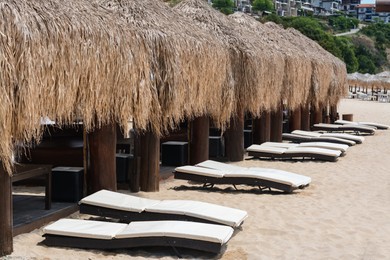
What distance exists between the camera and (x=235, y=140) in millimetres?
11188

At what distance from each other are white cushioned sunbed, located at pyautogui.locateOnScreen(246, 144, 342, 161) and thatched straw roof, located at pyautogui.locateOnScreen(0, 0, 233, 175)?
2.64 meters

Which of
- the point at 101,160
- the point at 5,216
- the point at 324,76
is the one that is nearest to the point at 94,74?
the point at 101,160

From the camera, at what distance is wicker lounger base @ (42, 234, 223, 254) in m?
4.90

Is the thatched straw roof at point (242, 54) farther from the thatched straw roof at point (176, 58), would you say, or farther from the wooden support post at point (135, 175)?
the wooden support post at point (135, 175)

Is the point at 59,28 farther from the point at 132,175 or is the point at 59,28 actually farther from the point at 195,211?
the point at 132,175

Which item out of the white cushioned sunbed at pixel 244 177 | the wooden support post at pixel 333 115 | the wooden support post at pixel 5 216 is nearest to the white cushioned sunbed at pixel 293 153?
the white cushioned sunbed at pixel 244 177

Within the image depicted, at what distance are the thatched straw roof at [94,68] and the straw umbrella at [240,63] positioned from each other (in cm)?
115

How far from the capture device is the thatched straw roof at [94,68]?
187 inches

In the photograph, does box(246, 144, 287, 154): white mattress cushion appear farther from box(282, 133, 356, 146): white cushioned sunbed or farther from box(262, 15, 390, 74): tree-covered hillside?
box(262, 15, 390, 74): tree-covered hillside

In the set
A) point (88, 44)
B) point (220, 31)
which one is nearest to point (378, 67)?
point (220, 31)

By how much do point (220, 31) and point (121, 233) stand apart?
5.87 m

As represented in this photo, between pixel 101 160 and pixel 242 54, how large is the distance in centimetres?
425

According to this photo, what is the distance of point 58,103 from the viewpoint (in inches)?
212

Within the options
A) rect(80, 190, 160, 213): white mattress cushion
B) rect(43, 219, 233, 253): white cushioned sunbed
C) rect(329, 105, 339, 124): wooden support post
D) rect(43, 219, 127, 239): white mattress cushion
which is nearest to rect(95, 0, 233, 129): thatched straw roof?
rect(80, 190, 160, 213): white mattress cushion
